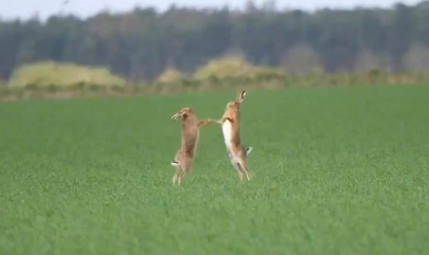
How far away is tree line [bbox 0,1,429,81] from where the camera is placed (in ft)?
231

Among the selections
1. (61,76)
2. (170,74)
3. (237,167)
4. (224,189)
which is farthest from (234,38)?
(224,189)

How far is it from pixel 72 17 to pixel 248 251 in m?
64.5

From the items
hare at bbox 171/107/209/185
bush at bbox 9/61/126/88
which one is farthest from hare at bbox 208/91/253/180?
bush at bbox 9/61/126/88

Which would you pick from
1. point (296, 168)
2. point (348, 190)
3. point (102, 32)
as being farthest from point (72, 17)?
point (348, 190)

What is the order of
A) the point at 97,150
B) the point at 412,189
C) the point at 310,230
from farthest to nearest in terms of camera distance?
the point at 97,150 → the point at 412,189 → the point at 310,230

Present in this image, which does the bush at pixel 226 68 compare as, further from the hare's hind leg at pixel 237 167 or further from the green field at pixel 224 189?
the hare's hind leg at pixel 237 167

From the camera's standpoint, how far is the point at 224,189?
14.2 metres

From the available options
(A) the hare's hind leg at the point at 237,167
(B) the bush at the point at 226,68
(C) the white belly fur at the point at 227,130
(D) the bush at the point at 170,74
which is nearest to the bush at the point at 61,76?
(D) the bush at the point at 170,74

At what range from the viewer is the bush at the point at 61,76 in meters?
57.3

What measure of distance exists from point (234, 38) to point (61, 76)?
18.6 m

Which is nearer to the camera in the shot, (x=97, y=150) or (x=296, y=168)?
(x=296, y=168)

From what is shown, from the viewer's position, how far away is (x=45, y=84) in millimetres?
56344

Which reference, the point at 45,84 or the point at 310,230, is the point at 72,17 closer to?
the point at 45,84

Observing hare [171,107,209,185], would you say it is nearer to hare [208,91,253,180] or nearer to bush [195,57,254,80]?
hare [208,91,253,180]
